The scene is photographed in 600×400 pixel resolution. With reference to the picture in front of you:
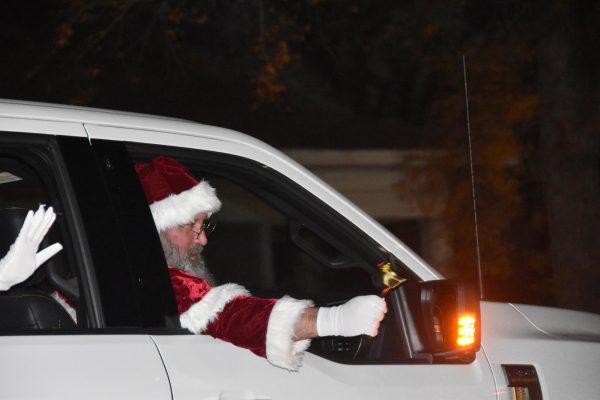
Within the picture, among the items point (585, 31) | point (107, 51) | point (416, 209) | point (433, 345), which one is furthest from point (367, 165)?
point (433, 345)

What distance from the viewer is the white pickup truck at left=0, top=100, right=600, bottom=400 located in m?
2.56

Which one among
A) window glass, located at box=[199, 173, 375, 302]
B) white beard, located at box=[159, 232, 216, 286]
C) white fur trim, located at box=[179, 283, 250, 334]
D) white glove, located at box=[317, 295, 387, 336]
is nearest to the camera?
white glove, located at box=[317, 295, 387, 336]

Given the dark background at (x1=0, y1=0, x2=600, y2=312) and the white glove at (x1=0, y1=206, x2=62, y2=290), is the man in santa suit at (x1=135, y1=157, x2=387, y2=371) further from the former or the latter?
the dark background at (x1=0, y1=0, x2=600, y2=312)

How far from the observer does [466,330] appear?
2875 mm

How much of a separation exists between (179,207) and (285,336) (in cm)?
56

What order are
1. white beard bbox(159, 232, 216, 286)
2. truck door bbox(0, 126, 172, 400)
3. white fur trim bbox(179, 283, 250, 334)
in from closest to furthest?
truck door bbox(0, 126, 172, 400) → white fur trim bbox(179, 283, 250, 334) → white beard bbox(159, 232, 216, 286)

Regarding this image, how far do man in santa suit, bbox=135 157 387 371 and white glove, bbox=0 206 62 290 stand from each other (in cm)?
32

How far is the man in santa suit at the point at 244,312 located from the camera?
2654 mm

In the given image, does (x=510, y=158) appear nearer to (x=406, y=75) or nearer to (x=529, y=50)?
(x=529, y=50)

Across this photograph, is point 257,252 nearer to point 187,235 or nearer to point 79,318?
point 187,235

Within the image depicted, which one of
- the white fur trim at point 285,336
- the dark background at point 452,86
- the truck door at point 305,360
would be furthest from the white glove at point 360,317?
the dark background at point 452,86

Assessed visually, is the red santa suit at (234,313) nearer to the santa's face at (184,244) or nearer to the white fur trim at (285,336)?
the white fur trim at (285,336)

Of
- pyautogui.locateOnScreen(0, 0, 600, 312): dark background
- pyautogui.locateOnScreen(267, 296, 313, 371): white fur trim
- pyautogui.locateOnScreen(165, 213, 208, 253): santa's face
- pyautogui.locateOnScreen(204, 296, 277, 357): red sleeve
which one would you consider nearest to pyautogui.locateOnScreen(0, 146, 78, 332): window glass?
pyautogui.locateOnScreen(165, 213, 208, 253): santa's face

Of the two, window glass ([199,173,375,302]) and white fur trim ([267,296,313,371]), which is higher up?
window glass ([199,173,375,302])
